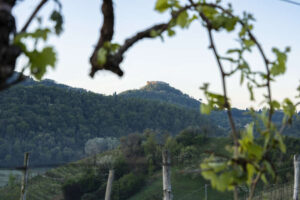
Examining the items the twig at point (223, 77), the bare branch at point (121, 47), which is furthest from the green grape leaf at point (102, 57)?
the twig at point (223, 77)

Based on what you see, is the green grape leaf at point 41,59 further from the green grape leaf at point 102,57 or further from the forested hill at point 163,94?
the forested hill at point 163,94

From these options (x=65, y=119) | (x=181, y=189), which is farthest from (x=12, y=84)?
(x=65, y=119)

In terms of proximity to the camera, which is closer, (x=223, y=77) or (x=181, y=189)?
(x=223, y=77)

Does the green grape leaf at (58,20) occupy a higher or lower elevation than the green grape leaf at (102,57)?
higher

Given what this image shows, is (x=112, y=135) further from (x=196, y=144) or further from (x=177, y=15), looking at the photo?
(x=177, y=15)

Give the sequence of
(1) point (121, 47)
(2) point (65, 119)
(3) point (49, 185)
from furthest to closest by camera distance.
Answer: (2) point (65, 119), (3) point (49, 185), (1) point (121, 47)

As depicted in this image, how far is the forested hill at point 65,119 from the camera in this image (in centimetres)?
4338

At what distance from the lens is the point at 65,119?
49.2 m

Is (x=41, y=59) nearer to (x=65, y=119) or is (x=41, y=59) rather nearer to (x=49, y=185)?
(x=49, y=185)

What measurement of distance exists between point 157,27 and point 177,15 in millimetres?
63

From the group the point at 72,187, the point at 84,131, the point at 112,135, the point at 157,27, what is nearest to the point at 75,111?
the point at 84,131

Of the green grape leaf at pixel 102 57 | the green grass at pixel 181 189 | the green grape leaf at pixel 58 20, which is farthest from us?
the green grass at pixel 181 189

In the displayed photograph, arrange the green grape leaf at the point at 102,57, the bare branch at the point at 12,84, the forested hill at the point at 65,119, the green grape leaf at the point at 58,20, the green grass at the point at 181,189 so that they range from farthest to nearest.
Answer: the forested hill at the point at 65,119, the green grass at the point at 181,189, the green grape leaf at the point at 58,20, the green grape leaf at the point at 102,57, the bare branch at the point at 12,84

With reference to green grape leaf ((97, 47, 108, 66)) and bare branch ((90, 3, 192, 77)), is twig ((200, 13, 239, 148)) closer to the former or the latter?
bare branch ((90, 3, 192, 77))
